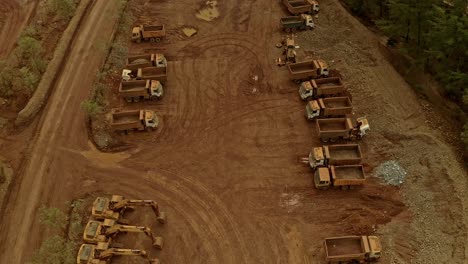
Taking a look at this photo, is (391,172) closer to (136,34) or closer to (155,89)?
(155,89)

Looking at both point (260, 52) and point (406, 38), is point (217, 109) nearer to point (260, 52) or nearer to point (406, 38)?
point (260, 52)

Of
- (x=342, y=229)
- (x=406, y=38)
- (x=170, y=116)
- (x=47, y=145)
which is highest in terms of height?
(x=406, y=38)

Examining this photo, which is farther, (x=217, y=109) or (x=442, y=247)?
(x=217, y=109)

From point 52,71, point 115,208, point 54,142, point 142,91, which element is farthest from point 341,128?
point 52,71

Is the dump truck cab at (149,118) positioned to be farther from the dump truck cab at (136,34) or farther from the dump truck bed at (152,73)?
the dump truck cab at (136,34)

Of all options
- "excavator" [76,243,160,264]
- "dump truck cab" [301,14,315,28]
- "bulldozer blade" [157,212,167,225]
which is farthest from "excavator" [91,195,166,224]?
"dump truck cab" [301,14,315,28]

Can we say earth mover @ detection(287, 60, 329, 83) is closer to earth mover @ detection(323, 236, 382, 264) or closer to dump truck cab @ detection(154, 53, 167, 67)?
dump truck cab @ detection(154, 53, 167, 67)

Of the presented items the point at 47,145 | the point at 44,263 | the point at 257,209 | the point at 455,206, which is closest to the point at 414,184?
the point at 455,206
